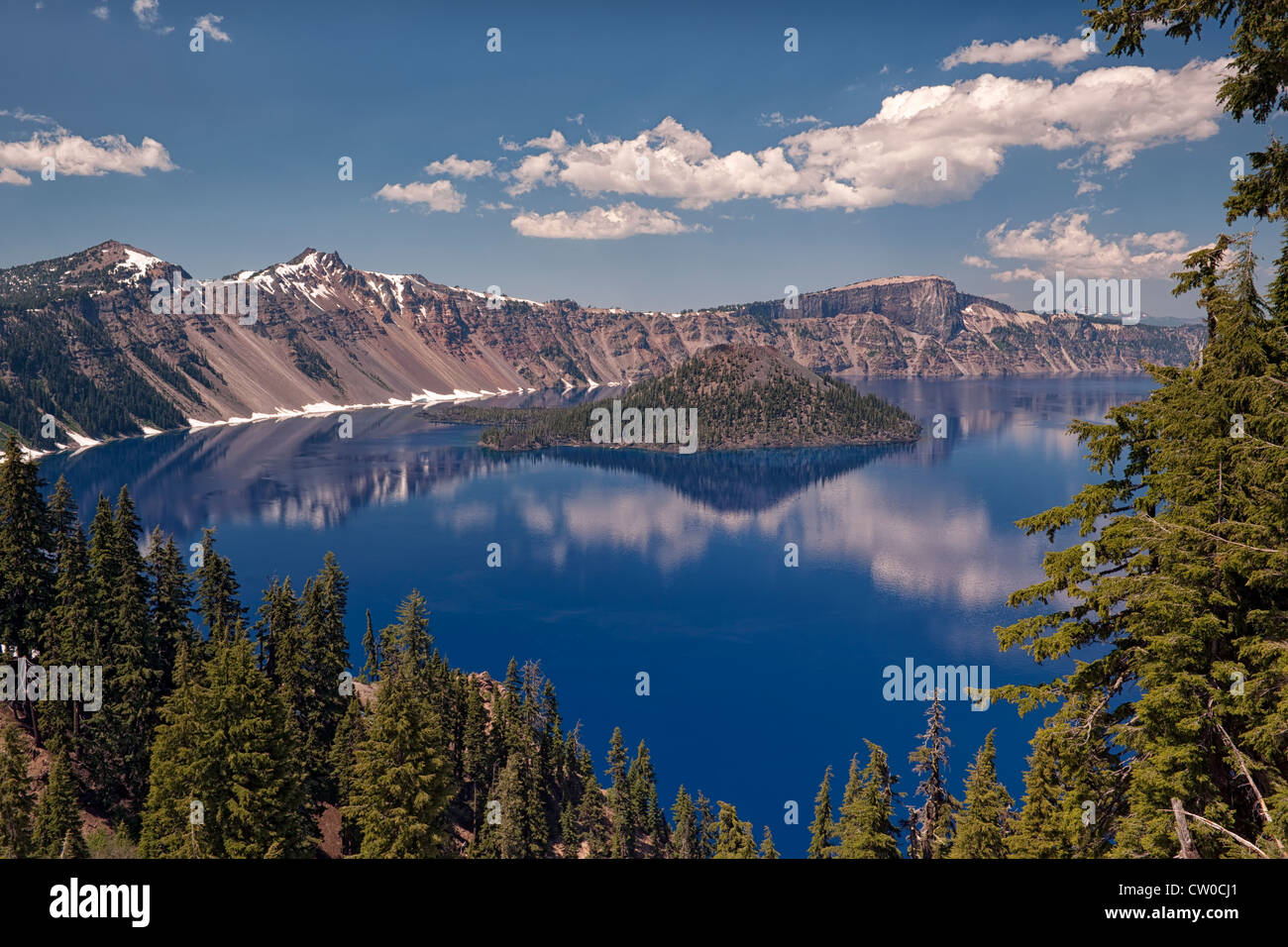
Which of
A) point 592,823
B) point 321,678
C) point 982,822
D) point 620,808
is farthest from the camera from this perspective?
point 620,808

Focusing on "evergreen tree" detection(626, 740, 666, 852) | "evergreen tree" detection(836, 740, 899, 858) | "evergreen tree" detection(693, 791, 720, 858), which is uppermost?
"evergreen tree" detection(836, 740, 899, 858)

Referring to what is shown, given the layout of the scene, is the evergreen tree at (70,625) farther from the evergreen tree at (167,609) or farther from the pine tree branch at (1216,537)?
the pine tree branch at (1216,537)

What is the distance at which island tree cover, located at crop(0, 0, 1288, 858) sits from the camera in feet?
50.0

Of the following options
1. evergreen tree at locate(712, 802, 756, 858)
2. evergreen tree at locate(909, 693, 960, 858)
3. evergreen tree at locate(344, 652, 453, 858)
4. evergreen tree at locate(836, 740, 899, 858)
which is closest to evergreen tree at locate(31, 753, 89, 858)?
evergreen tree at locate(344, 652, 453, 858)

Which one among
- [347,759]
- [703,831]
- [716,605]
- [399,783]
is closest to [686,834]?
[703,831]

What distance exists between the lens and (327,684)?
58.8 m

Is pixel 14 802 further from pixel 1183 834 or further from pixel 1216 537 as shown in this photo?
pixel 1216 537

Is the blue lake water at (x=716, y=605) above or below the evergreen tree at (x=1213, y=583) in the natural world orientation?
below

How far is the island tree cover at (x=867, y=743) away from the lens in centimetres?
1523

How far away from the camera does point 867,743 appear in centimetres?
4459

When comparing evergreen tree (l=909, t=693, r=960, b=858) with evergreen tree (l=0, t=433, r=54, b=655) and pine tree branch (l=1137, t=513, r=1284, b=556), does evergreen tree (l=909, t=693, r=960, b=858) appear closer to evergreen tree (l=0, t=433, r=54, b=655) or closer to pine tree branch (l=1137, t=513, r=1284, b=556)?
pine tree branch (l=1137, t=513, r=1284, b=556)

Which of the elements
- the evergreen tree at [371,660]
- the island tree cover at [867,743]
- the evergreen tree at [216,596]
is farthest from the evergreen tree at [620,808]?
the evergreen tree at [371,660]
